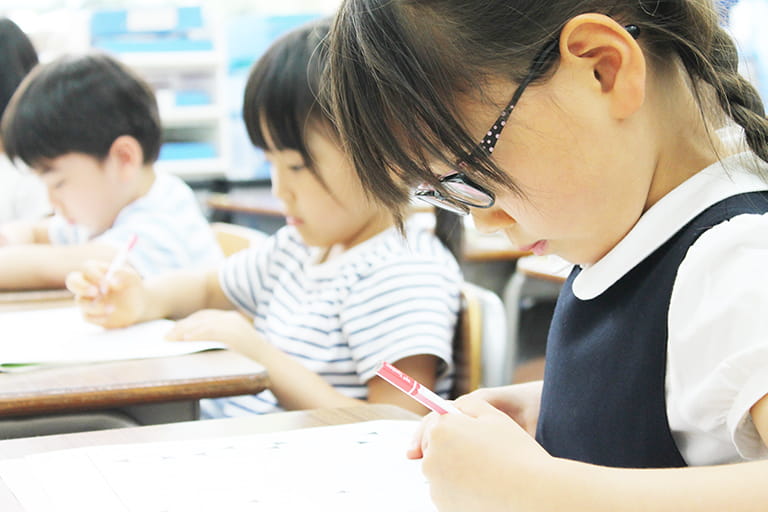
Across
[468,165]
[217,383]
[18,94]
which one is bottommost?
[217,383]

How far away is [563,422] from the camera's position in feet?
2.41

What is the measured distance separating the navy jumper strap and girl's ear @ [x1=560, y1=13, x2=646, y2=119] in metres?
0.10

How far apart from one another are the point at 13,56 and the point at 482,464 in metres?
2.26

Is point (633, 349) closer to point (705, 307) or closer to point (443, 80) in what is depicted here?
point (705, 307)

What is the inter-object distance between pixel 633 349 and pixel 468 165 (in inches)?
7.2

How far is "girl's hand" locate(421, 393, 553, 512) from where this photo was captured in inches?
20.9

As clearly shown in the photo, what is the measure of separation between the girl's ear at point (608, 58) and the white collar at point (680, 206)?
77 millimetres

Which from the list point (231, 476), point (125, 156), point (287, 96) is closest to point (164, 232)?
point (125, 156)

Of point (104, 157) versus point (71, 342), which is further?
point (104, 157)

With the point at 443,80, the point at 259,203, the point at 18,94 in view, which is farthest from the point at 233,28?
the point at 443,80

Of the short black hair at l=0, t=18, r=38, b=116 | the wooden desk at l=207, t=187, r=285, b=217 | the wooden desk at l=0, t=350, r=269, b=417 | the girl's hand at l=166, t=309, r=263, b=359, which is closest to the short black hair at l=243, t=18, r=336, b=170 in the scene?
the girl's hand at l=166, t=309, r=263, b=359

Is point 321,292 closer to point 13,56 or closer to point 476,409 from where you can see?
point 476,409

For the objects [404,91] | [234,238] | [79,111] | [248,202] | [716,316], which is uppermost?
[404,91]

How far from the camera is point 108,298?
126 centimetres
